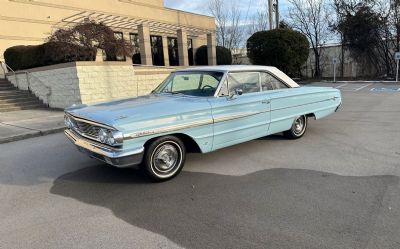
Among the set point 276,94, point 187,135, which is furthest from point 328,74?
point 187,135

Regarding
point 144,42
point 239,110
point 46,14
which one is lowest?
point 239,110

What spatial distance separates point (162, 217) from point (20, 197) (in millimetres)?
2044

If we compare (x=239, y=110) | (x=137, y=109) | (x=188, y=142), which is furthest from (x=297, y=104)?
(x=137, y=109)

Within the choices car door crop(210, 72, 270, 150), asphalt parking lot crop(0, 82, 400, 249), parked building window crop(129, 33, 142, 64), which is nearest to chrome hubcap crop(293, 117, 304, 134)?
asphalt parking lot crop(0, 82, 400, 249)

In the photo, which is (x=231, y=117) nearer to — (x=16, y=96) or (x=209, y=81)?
(x=209, y=81)

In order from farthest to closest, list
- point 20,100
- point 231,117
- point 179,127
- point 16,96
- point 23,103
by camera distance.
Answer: point 16,96
point 20,100
point 23,103
point 231,117
point 179,127

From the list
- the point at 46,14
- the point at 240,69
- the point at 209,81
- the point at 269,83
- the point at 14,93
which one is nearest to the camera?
the point at 209,81

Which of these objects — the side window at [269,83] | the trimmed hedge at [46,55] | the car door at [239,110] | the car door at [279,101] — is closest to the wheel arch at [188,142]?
the car door at [239,110]

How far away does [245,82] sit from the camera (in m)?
5.70

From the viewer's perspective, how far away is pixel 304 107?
6.62 meters

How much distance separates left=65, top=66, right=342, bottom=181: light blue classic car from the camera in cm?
425

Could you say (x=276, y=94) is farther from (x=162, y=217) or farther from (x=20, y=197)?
(x=20, y=197)

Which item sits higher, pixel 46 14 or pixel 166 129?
pixel 46 14

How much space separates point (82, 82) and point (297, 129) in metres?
8.18
